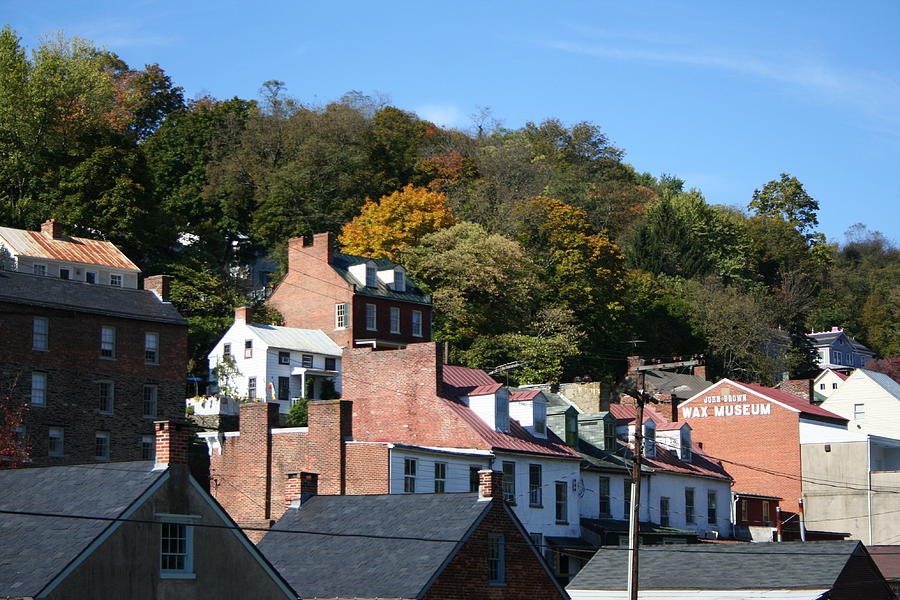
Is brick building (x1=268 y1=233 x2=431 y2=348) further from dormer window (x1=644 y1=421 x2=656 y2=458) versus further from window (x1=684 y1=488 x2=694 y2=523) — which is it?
window (x1=684 y1=488 x2=694 y2=523)

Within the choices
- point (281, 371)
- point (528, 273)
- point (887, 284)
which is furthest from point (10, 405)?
point (887, 284)

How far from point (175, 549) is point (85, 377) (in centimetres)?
3308

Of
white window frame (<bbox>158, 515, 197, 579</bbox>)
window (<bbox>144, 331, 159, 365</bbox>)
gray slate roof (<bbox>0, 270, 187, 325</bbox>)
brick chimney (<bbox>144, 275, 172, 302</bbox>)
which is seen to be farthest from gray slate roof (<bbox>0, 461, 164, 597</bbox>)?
brick chimney (<bbox>144, 275, 172, 302</bbox>)

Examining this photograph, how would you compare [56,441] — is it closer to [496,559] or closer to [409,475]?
[409,475]

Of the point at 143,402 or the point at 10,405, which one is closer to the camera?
the point at 10,405

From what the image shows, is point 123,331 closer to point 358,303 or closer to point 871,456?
point 358,303

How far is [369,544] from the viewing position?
116 feet

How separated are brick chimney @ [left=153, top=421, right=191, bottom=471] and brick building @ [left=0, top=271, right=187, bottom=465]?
94.2 ft

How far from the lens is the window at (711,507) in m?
63.7

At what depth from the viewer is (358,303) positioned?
79.9 meters

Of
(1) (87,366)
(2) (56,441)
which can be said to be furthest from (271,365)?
(2) (56,441)

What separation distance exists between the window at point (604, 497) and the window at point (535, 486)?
5144 mm

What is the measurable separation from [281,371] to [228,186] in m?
30.9

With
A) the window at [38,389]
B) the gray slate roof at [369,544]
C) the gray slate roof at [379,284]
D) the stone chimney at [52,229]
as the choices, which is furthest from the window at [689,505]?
the stone chimney at [52,229]
